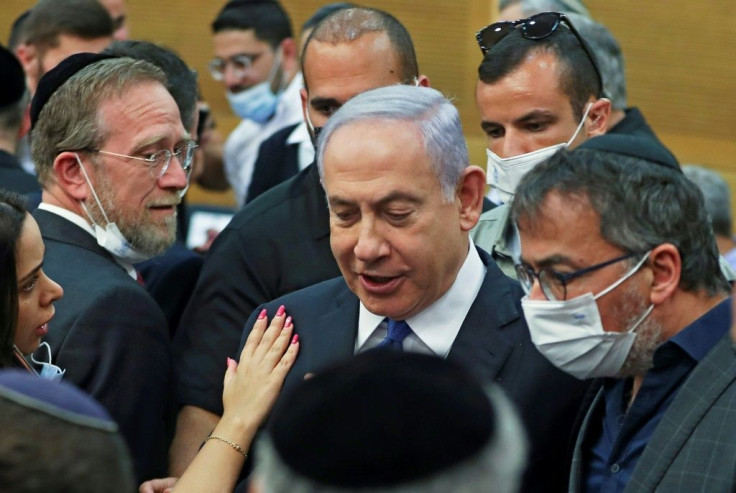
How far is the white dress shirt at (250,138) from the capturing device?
7.32 metres

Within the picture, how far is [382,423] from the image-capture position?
1719 mm

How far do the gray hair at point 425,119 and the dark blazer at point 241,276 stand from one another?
81cm

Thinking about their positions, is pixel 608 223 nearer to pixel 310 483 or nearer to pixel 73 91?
pixel 310 483

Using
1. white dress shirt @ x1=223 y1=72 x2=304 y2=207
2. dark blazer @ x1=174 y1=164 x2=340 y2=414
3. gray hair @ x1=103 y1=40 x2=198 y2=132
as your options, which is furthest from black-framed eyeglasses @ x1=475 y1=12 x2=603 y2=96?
white dress shirt @ x1=223 y1=72 x2=304 y2=207

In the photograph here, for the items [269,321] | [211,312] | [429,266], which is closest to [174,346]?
[211,312]

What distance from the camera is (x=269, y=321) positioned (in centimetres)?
371

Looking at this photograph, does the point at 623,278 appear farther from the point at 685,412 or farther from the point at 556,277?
the point at 685,412

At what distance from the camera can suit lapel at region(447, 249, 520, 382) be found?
3449 millimetres

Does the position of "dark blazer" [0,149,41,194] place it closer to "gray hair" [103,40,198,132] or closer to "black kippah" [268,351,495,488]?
"gray hair" [103,40,198,132]

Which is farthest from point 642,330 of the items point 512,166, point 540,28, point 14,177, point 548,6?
point 548,6

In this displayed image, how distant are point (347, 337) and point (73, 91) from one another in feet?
4.70

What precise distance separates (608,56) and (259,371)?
266 cm

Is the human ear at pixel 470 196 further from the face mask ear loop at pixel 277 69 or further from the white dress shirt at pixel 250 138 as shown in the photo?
the face mask ear loop at pixel 277 69

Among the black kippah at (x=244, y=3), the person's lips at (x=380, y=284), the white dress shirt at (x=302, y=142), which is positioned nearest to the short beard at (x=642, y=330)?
the person's lips at (x=380, y=284)
